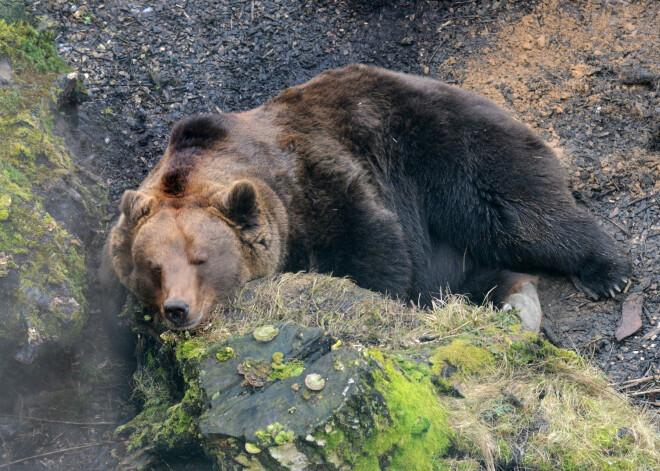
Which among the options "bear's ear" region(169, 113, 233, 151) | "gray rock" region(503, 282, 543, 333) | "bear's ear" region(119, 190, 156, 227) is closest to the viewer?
"bear's ear" region(119, 190, 156, 227)

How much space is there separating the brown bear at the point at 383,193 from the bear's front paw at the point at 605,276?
10mm

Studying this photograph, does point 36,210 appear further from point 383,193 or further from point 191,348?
point 383,193

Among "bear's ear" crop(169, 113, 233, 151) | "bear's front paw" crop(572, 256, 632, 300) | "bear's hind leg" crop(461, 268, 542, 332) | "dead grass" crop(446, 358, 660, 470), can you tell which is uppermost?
"bear's ear" crop(169, 113, 233, 151)

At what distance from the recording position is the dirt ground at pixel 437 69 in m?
6.17

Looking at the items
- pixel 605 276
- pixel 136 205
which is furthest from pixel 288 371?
pixel 605 276

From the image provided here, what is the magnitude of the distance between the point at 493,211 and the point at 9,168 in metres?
4.64

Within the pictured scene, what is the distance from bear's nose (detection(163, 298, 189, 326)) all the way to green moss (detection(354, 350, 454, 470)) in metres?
1.37

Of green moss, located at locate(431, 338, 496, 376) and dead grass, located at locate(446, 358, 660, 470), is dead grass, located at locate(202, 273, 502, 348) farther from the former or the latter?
dead grass, located at locate(446, 358, 660, 470)

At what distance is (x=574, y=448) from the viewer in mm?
3537

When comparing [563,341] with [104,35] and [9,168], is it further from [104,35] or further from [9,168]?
[104,35]

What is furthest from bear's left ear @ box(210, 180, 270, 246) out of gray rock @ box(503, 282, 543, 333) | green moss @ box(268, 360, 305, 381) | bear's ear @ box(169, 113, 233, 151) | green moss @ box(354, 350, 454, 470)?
gray rock @ box(503, 282, 543, 333)

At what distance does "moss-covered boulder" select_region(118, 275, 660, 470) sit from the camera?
327 cm

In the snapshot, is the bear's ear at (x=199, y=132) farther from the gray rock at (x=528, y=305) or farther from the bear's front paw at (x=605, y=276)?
the bear's front paw at (x=605, y=276)

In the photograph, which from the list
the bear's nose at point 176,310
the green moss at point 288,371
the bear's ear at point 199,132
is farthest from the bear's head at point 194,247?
the green moss at point 288,371
